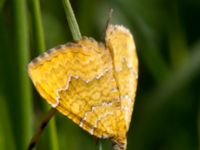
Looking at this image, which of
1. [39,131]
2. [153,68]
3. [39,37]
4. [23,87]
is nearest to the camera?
[39,131]

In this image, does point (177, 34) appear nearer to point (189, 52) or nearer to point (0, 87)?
point (189, 52)

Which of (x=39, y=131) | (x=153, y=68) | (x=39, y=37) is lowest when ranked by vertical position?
(x=153, y=68)

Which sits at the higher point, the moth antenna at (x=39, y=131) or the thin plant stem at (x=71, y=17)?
the thin plant stem at (x=71, y=17)

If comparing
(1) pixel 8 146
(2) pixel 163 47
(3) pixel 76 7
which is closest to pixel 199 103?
(2) pixel 163 47

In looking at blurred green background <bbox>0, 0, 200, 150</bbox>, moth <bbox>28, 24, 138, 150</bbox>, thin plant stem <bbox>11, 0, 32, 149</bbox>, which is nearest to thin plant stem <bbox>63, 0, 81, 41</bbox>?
moth <bbox>28, 24, 138, 150</bbox>

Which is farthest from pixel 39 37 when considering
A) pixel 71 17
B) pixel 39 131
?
pixel 39 131

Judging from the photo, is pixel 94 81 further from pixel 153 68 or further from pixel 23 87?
pixel 153 68

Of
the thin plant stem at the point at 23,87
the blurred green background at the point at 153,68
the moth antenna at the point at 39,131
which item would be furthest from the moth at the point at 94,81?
the blurred green background at the point at 153,68

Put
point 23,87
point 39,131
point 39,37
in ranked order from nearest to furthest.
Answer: point 39,131, point 39,37, point 23,87

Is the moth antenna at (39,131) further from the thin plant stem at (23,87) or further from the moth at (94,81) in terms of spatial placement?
the thin plant stem at (23,87)
